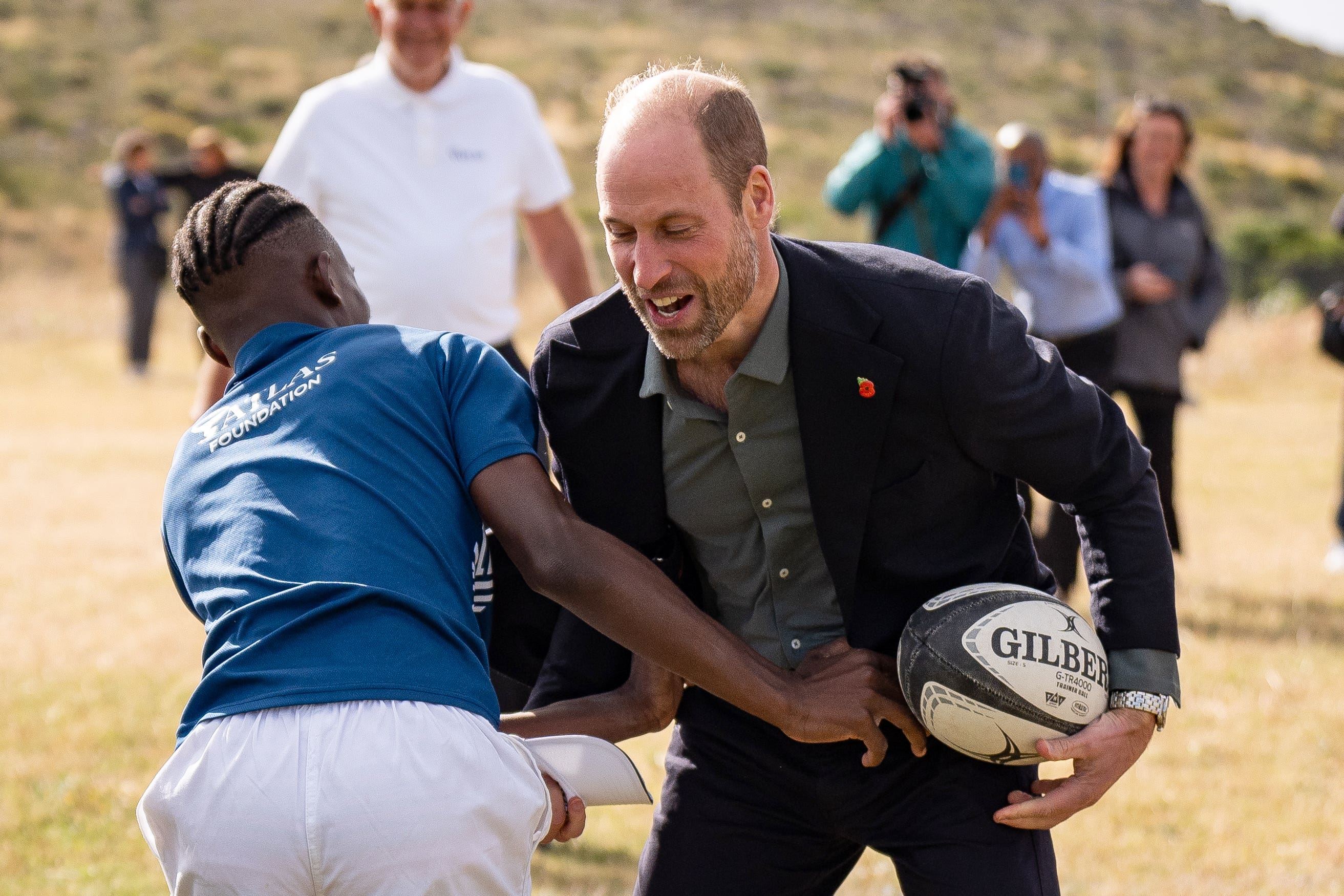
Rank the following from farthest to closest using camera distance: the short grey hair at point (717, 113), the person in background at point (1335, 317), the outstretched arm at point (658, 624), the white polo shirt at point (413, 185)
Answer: the person in background at point (1335, 317)
the white polo shirt at point (413, 185)
the short grey hair at point (717, 113)
the outstretched arm at point (658, 624)

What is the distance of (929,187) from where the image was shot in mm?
7441

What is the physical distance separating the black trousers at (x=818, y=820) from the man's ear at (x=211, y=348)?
121 centimetres

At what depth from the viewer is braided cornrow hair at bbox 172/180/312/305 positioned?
2760mm

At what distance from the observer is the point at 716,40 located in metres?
65.1

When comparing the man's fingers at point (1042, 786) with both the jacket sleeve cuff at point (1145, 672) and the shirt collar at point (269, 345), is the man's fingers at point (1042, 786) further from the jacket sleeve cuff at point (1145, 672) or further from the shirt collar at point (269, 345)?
the shirt collar at point (269, 345)

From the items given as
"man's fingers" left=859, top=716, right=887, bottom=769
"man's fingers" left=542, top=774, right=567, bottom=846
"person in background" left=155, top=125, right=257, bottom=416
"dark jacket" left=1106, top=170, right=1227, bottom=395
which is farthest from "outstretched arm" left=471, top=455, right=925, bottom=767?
"person in background" left=155, top=125, right=257, bottom=416

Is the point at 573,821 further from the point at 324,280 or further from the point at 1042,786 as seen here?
the point at 324,280

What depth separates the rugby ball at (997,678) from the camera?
2818mm

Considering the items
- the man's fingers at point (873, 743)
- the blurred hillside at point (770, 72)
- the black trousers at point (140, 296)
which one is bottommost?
the blurred hillside at point (770, 72)

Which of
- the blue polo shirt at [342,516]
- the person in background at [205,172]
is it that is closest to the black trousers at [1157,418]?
the blue polo shirt at [342,516]

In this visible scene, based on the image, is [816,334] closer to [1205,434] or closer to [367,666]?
[367,666]

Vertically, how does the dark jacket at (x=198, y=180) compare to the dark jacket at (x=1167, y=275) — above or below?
below

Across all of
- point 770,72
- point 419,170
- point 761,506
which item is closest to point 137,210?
point 419,170

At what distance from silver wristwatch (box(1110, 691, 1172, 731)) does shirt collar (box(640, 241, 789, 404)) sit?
89 centimetres
